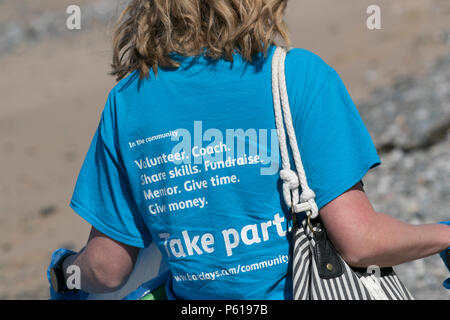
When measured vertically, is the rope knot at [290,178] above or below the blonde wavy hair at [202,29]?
below

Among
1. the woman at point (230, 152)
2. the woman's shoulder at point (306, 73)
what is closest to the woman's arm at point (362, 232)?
the woman at point (230, 152)

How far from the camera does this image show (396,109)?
770cm

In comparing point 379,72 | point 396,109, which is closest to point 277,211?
point 396,109

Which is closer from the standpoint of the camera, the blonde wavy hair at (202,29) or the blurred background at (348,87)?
the blonde wavy hair at (202,29)

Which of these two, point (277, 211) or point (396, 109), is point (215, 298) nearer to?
point (277, 211)

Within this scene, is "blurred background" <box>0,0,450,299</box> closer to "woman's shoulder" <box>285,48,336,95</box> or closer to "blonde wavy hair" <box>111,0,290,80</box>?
"blonde wavy hair" <box>111,0,290,80</box>

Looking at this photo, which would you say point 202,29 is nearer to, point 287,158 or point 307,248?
point 287,158

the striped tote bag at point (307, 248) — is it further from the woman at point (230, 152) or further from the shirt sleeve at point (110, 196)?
the shirt sleeve at point (110, 196)

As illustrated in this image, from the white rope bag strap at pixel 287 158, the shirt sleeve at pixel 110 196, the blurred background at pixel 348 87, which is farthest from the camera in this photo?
the blurred background at pixel 348 87

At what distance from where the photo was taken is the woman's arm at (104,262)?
185 cm

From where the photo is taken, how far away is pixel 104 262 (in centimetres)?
187

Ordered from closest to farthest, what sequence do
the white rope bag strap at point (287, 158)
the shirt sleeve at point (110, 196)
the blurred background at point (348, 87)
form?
the white rope bag strap at point (287, 158), the shirt sleeve at point (110, 196), the blurred background at point (348, 87)

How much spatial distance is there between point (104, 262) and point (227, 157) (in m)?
0.52

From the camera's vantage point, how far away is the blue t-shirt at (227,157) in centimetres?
160
